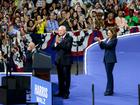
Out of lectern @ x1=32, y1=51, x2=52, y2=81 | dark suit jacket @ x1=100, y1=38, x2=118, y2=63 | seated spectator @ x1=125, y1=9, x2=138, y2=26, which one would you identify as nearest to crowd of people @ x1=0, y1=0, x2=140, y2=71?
seated spectator @ x1=125, y1=9, x2=138, y2=26

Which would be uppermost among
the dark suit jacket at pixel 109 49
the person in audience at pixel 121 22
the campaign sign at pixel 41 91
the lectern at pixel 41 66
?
the person in audience at pixel 121 22

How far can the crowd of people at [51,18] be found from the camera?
56.8 ft

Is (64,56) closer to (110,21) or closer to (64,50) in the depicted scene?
(64,50)

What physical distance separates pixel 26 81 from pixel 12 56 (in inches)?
198

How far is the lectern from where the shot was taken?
1091 centimetres

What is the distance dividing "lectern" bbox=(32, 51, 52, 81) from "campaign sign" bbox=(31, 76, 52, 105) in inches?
12.6

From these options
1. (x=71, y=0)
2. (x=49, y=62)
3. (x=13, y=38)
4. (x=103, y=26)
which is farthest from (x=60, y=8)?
(x=49, y=62)

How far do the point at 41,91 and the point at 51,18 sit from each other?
8.84 metres

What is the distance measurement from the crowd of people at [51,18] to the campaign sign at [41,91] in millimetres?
5850

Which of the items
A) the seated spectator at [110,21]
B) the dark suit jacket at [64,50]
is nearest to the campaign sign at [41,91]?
the dark suit jacket at [64,50]

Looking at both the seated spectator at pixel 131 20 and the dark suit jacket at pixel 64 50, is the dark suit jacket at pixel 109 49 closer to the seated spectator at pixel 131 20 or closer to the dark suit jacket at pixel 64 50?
the dark suit jacket at pixel 64 50

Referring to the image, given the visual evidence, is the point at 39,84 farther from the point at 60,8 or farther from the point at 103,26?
the point at 60,8

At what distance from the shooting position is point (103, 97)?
13.2 meters

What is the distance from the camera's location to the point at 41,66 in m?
11.1
